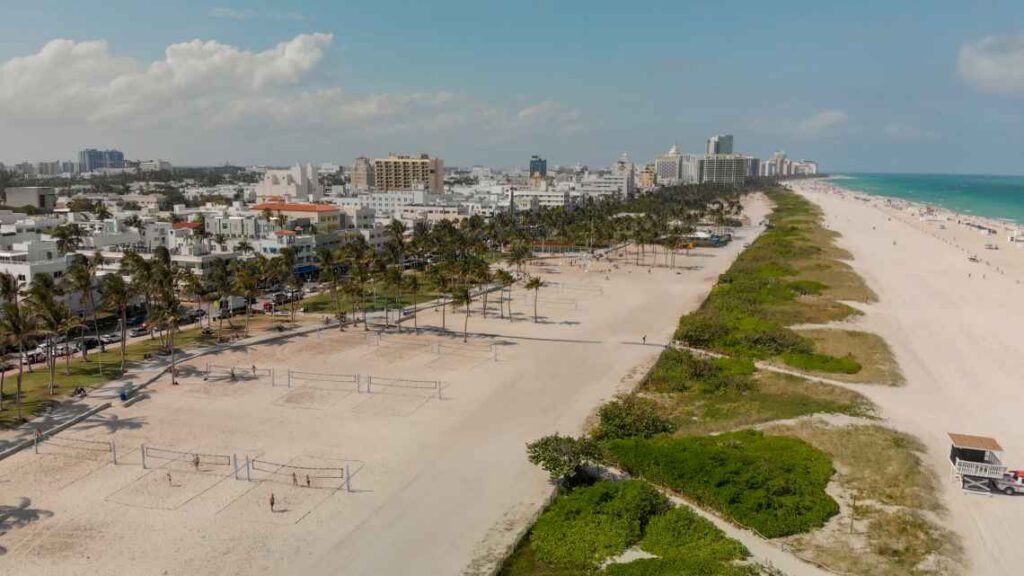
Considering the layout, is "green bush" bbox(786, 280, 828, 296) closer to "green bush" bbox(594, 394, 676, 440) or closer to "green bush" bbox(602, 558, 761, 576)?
"green bush" bbox(594, 394, 676, 440)

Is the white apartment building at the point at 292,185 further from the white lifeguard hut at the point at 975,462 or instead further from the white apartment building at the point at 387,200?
the white lifeguard hut at the point at 975,462

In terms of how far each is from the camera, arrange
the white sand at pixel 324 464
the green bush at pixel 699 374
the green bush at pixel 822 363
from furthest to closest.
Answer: the green bush at pixel 822 363 → the green bush at pixel 699 374 → the white sand at pixel 324 464

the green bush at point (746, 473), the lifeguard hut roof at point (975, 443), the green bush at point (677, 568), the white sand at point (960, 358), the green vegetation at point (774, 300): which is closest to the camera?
the green bush at point (677, 568)

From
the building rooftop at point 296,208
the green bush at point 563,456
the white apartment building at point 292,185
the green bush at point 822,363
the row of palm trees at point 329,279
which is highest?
the white apartment building at point 292,185

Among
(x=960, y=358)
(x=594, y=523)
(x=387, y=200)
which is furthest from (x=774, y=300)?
(x=387, y=200)

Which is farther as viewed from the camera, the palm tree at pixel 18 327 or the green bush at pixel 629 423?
the palm tree at pixel 18 327

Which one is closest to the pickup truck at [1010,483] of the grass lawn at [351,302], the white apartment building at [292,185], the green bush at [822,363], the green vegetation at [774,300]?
the green bush at [822,363]

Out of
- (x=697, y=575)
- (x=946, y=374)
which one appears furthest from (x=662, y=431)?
(x=946, y=374)
